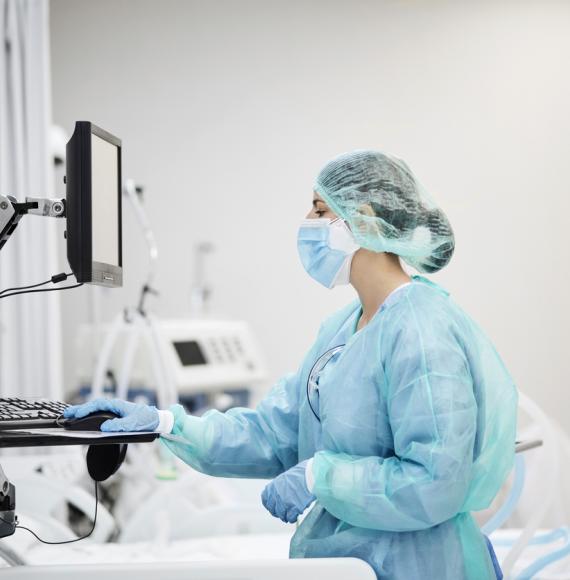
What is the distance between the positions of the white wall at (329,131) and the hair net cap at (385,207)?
2603 mm

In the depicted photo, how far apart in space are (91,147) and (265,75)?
2.89 metres

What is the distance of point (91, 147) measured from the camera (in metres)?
1.35

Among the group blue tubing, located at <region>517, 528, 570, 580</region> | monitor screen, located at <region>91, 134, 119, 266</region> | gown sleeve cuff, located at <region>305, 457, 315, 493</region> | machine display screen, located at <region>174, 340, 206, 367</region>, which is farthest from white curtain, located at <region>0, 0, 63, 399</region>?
gown sleeve cuff, located at <region>305, 457, 315, 493</region>

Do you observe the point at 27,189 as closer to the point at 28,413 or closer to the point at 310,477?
the point at 28,413

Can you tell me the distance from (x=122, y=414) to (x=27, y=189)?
5.81 ft

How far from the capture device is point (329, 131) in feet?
13.5

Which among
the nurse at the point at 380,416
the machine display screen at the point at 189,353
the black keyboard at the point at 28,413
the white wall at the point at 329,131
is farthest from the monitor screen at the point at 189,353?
the black keyboard at the point at 28,413

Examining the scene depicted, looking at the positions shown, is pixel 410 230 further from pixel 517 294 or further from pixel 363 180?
pixel 517 294

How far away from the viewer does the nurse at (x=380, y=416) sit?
4.09 ft

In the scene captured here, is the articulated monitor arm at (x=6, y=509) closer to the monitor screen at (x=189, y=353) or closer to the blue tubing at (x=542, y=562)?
the blue tubing at (x=542, y=562)

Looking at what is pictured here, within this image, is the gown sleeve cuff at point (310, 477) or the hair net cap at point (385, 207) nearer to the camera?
the gown sleeve cuff at point (310, 477)

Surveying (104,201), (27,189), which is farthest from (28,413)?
(27,189)

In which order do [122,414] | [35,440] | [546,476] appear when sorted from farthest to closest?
1. [546,476]
2. [122,414]
3. [35,440]

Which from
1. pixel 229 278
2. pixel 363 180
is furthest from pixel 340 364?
pixel 229 278
